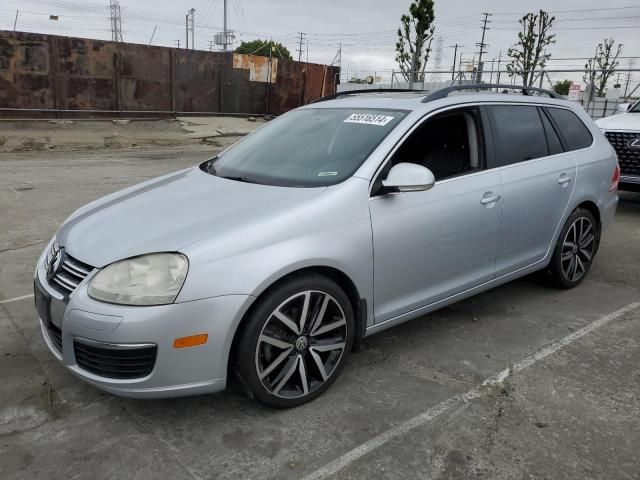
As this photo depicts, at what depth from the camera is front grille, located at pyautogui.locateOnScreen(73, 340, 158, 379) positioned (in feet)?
7.90

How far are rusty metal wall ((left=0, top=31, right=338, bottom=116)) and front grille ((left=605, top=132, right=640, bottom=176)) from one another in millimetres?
13658

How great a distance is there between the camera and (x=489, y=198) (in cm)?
361

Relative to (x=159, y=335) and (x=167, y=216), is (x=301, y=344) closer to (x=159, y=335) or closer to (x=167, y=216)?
(x=159, y=335)

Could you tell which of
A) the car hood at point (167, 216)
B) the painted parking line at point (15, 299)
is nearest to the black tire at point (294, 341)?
the car hood at point (167, 216)

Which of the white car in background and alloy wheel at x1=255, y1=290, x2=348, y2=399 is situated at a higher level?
the white car in background

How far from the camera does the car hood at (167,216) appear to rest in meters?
2.60

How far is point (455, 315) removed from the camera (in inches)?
162

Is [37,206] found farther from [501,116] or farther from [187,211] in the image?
[501,116]

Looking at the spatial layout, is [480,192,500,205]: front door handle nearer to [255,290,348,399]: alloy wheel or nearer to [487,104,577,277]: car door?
[487,104,577,277]: car door

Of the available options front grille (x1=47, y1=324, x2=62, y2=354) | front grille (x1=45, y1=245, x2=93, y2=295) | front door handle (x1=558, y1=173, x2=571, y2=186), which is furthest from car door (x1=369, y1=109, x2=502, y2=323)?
front grille (x1=47, y1=324, x2=62, y2=354)

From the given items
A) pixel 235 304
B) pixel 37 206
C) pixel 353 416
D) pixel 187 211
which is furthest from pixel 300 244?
pixel 37 206

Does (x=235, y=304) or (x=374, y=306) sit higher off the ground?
(x=235, y=304)

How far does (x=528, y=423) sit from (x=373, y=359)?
3.23 feet

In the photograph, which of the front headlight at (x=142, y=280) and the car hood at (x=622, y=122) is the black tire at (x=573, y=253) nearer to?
the front headlight at (x=142, y=280)
